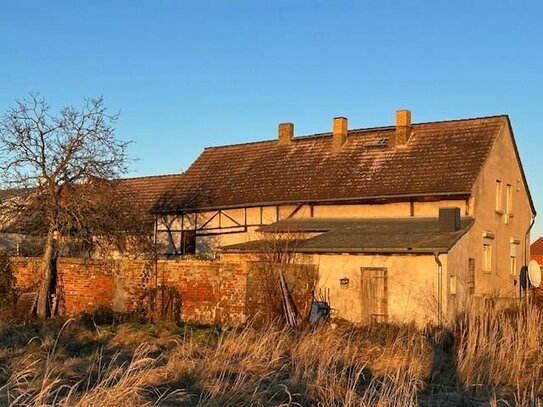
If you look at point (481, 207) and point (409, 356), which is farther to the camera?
point (481, 207)

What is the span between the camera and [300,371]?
32.8ft

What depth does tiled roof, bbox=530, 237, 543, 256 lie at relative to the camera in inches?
2222

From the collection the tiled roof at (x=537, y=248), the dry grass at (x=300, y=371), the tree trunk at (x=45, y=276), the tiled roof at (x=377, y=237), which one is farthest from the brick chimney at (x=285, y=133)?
the tiled roof at (x=537, y=248)

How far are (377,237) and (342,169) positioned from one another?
7366 millimetres

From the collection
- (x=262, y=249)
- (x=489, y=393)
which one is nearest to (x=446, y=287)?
(x=262, y=249)

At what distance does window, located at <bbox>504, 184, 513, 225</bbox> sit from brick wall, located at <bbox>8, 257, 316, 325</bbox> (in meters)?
→ 11.2

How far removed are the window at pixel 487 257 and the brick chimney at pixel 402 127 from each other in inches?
212

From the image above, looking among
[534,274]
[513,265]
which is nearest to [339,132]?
[513,265]

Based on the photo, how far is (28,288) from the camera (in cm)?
2325

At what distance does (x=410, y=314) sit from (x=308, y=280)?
10.6ft

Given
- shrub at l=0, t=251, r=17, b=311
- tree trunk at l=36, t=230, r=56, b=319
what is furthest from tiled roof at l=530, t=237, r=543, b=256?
shrub at l=0, t=251, r=17, b=311

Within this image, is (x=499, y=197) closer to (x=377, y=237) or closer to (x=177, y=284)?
(x=377, y=237)

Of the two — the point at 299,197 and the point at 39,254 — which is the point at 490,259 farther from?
the point at 39,254

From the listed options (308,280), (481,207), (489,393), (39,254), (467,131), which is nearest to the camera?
(489,393)
